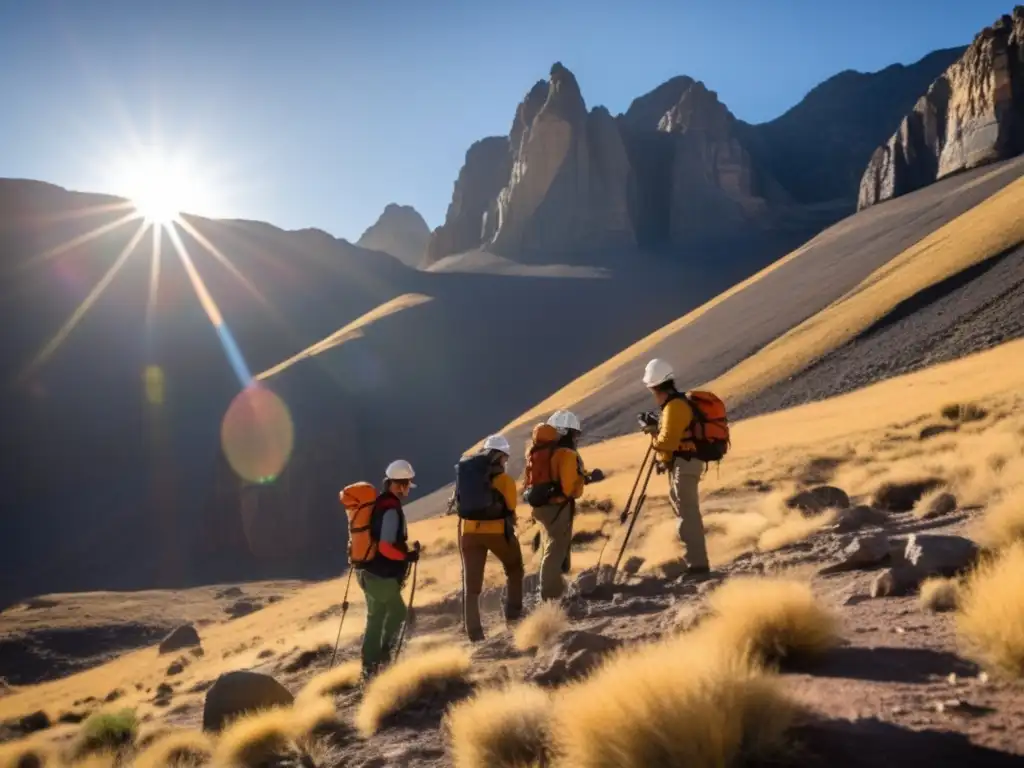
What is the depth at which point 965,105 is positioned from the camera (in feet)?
270

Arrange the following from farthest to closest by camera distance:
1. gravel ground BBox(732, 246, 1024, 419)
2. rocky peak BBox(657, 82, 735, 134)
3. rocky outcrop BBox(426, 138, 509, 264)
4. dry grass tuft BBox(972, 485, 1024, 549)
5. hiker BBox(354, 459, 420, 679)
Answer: rocky outcrop BBox(426, 138, 509, 264) < rocky peak BBox(657, 82, 735, 134) < gravel ground BBox(732, 246, 1024, 419) < hiker BBox(354, 459, 420, 679) < dry grass tuft BBox(972, 485, 1024, 549)

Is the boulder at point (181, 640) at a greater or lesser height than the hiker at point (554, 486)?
lesser

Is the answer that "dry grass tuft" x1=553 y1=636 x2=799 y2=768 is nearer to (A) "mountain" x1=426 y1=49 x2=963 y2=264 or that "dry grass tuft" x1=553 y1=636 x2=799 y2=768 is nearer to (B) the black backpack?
(B) the black backpack

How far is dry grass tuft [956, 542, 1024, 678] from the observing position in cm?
363

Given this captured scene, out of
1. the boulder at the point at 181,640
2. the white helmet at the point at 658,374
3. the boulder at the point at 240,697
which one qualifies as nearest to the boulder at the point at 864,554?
the white helmet at the point at 658,374

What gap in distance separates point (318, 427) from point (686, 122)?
341 ft

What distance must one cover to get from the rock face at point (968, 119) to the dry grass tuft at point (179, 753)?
87317 mm

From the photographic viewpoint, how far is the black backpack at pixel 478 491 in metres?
8.62

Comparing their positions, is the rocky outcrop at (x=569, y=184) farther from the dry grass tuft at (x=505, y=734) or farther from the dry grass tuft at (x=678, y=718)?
the dry grass tuft at (x=678, y=718)

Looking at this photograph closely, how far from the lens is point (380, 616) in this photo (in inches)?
336

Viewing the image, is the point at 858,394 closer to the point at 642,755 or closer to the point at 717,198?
the point at 642,755

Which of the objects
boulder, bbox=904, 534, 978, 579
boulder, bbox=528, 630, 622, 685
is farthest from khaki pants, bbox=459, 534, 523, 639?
boulder, bbox=904, 534, 978, 579

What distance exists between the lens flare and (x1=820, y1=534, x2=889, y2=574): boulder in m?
55.8

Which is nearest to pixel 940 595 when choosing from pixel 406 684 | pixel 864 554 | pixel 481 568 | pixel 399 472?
pixel 864 554
